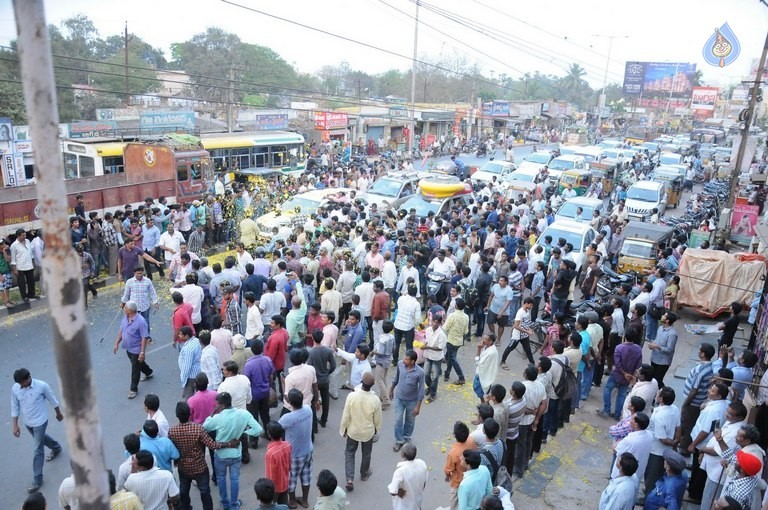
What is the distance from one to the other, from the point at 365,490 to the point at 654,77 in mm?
84897

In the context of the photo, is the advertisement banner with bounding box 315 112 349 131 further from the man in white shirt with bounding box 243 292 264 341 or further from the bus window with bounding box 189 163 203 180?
the man in white shirt with bounding box 243 292 264 341

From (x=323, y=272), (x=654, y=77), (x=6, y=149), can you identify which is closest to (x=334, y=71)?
(x=654, y=77)

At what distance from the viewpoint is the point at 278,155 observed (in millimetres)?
27047

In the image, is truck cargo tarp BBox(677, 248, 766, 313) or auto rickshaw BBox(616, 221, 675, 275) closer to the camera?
truck cargo tarp BBox(677, 248, 766, 313)

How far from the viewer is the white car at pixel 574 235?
13.9 metres

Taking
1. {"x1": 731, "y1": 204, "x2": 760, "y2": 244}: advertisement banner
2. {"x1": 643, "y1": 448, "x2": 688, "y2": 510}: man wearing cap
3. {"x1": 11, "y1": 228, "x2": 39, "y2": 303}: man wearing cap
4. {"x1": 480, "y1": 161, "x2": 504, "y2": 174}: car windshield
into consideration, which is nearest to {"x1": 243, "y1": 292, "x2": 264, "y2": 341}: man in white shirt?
{"x1": 643, "y1": 448, "x2": 688, "y2": 510}: man wearing cap

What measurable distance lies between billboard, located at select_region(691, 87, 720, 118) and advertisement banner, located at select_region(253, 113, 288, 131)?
62.5m

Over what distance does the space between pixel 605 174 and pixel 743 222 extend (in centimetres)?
1052

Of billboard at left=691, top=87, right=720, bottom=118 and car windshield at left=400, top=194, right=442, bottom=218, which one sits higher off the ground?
billboard at left=691, top=87, right=720, bottom=118

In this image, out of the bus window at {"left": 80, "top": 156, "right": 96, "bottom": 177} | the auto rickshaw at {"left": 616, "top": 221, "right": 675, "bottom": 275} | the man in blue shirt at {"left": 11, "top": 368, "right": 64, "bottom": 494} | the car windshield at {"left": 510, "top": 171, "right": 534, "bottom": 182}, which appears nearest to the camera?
the man in blue shirt at {"left": 11, "top": 368, "right": 64, "bottom": 494}

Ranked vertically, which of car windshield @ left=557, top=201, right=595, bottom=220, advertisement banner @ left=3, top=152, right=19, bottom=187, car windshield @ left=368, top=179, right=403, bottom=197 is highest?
car windshield @ left=368, top=179, right=403, bottom=197

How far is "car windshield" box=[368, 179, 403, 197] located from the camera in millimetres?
18578

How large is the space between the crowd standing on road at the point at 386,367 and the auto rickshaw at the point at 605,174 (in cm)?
1409

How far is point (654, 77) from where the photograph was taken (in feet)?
256
